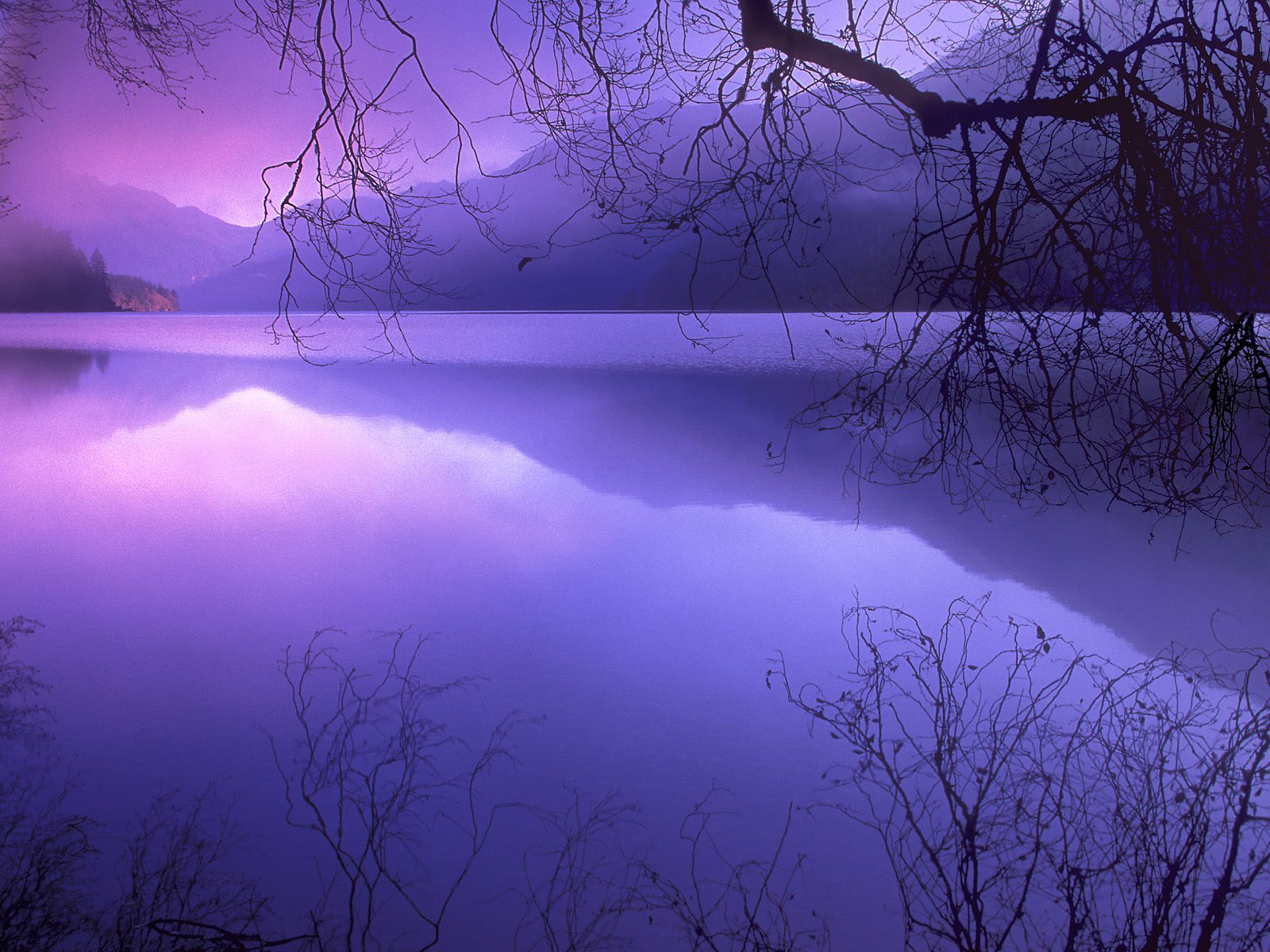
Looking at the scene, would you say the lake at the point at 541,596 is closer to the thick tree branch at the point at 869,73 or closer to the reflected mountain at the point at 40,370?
the thick tree branch at the point at 869,73

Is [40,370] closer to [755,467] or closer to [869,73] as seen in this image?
[755,467]

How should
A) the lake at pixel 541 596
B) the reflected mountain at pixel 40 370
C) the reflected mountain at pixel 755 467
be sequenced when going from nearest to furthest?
the lake at pixel 541 596 < the reflected mountain at pixel 755 467 < the reflected mountain at pixel 40 370

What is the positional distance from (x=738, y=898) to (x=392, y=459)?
10.4m

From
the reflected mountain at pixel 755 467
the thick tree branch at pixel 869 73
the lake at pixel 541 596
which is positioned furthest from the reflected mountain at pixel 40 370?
the thick tree branch at pixel 869 73

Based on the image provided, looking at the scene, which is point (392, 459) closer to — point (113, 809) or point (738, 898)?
point (113, 809)

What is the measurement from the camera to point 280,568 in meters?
7.44

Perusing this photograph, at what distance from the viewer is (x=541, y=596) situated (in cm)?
676

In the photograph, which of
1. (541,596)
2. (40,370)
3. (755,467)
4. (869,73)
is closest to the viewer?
(869,73)

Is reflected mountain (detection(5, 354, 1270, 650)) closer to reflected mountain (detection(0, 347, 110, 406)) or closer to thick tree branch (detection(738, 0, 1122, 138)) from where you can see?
thick tree branch (detection(738, 0, 1122, 138))

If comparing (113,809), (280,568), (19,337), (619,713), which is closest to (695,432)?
(280,568)

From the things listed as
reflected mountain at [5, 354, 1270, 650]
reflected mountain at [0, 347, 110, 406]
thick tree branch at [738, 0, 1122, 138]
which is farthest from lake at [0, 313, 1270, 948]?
reflected mountain at [0, 347, 110, 406]

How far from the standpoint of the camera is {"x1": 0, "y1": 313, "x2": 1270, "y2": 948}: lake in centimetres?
381

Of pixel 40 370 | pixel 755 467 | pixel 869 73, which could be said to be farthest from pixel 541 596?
pixel 40 370

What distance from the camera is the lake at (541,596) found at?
3.81 m
